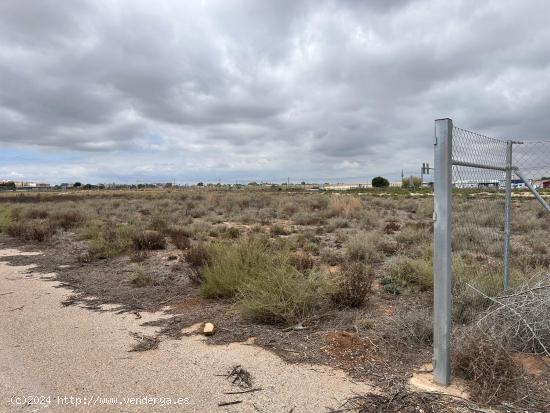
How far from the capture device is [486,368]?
14.1ft

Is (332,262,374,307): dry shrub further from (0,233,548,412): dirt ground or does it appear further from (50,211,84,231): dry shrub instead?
(50,211,84,231): dry shrub

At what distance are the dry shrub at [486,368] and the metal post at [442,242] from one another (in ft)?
0.82

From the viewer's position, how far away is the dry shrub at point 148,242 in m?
14.0

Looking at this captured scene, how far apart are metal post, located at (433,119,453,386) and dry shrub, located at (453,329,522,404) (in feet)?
0.82

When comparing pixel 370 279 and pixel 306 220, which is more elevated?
pixel 370 279

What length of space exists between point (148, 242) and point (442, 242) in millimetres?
11368

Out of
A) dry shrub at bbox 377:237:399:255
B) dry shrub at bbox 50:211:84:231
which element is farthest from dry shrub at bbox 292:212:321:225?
dry shrub at bbox 50:211:84:231

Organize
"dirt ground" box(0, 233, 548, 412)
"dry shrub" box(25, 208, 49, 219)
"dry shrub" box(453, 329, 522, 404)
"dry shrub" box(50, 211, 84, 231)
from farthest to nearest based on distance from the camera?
"dry shrub" box(25, 208, 49, 219)
"dry shrub" box(50, 211, 84, 231)
"dirt ground" box(0, 233, 548, 412)
"dry shrub" box(453, 329, 522, 404)

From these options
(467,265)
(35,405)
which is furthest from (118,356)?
(467,265)

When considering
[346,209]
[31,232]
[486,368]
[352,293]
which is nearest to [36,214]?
[31,232]

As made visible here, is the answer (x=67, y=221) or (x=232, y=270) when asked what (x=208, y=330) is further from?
(x=67, y=221)

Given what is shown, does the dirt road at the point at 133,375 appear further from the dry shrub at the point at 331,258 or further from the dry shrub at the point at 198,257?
the dry shrub at the point at 331,258

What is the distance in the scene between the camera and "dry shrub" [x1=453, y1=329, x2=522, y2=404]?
411cm

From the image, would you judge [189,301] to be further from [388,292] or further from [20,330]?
[388,292]
